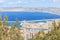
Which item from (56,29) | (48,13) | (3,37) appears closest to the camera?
(3,37)

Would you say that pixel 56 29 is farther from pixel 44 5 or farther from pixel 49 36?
pixel 44 5

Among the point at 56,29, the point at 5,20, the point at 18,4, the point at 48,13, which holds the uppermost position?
the point at 5,20

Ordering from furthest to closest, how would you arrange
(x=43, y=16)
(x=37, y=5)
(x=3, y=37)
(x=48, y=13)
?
(x=37, y=5)
(x=48, y=13)
(x=43, y=16)
(x=3, y=37)

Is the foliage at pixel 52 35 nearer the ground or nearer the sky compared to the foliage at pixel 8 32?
nearer the ground

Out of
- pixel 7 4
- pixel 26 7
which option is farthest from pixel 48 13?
pixel 7 4

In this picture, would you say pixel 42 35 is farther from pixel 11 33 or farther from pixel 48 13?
pixel 48 13

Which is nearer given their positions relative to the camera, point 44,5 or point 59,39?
point 59,39

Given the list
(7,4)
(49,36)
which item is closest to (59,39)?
(49,36)

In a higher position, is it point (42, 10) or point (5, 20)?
point (5, 20)

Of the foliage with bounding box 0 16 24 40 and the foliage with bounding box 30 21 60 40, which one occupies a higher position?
the foliage with bounding box 0 16 24 40
